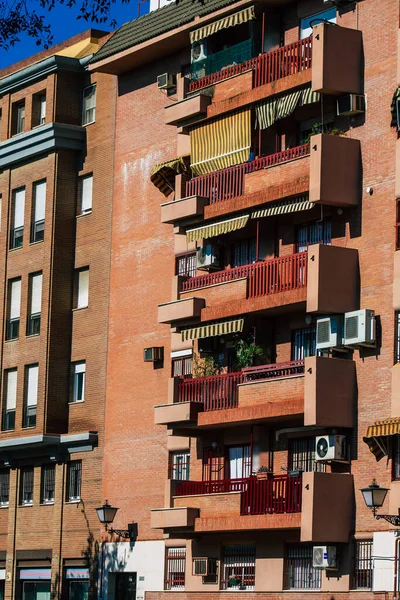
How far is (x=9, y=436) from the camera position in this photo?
52.8 metres

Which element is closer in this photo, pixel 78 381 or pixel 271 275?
pixel 271 275

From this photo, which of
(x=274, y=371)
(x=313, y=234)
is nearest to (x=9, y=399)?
(x=274, y=371)

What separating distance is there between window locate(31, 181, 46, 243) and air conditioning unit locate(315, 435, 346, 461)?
1774 centimetres

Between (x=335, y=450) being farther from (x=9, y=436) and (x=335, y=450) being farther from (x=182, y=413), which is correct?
(x=9, y=436)

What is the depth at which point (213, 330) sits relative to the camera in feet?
140

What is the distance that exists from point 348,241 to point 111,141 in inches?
544

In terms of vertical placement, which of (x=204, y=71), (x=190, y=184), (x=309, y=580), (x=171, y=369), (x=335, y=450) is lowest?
(x=309, y=580)

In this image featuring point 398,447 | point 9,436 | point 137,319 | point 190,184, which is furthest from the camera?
point 9,436

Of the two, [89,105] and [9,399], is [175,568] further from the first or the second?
[89,105]

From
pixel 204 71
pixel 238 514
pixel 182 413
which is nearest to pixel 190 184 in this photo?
pixel 204 71

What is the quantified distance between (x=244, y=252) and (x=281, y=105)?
14.3 ft

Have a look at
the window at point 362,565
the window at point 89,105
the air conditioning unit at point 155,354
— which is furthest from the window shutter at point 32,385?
the window at point 362,565

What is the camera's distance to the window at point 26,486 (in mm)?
52188

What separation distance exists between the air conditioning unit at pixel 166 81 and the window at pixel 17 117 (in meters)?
9.00
